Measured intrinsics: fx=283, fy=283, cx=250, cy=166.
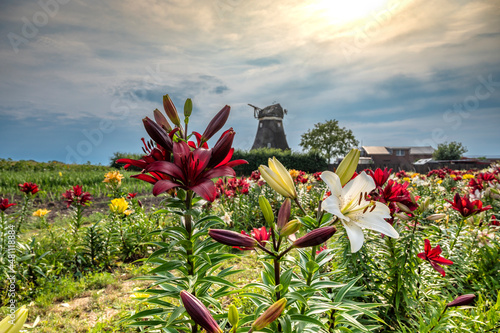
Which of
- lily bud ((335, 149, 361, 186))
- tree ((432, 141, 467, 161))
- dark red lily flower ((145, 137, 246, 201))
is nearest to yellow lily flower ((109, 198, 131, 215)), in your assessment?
dark red lily flower ((145, 137, 246, 201))

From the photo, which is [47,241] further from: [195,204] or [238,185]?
[195,204]

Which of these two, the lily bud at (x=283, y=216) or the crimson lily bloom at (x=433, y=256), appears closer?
the lily bud at (x=283, y=216)

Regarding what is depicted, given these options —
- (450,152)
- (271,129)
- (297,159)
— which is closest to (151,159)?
(297,159)

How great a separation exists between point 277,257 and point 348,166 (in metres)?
0.34

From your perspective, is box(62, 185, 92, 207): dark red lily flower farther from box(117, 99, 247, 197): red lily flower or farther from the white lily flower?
the white lily flower

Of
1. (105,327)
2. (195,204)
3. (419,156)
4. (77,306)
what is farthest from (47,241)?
(419,156)

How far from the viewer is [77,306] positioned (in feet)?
7.66

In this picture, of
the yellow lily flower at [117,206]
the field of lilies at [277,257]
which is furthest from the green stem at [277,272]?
the yellow lily flower at [117,206]

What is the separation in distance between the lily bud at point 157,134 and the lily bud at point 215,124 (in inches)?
5.8

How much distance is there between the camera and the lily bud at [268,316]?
0.58m

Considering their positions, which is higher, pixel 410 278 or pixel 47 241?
pixel 47 241

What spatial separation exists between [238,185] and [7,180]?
7.50m

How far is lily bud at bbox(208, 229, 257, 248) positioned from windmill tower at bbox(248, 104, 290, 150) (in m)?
32.6

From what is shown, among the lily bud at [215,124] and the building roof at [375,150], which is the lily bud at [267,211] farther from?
the building roof at [375,150]
